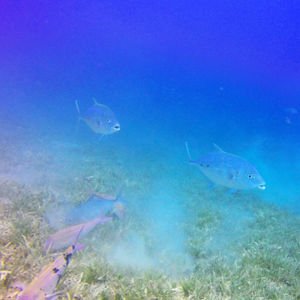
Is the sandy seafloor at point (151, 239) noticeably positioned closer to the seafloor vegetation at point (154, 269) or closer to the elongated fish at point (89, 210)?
the seafloor vegetation at point (154, 269)

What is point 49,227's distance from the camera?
3.63 meters

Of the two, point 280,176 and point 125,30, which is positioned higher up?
point 125,30

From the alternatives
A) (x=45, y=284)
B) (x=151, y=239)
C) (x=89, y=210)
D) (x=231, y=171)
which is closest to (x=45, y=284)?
(x=45, y=284)

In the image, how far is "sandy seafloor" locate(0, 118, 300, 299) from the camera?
2537 millimetres

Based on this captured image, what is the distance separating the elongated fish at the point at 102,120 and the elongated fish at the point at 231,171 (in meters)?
2.27

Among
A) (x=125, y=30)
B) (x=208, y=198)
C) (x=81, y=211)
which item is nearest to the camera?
(x=81, y=211)

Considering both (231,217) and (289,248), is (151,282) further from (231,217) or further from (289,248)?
(231,217)

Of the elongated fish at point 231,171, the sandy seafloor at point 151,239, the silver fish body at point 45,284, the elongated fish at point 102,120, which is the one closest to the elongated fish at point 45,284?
the silver fish body at point 45,284

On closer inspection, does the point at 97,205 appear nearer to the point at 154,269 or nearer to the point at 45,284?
the point at 154,269

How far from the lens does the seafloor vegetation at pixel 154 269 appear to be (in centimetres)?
239

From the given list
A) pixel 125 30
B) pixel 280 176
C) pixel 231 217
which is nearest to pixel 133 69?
pixel 125 30

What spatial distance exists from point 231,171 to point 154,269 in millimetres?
2403

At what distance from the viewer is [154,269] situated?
10.4 feet

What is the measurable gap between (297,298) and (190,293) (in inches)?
62.4
